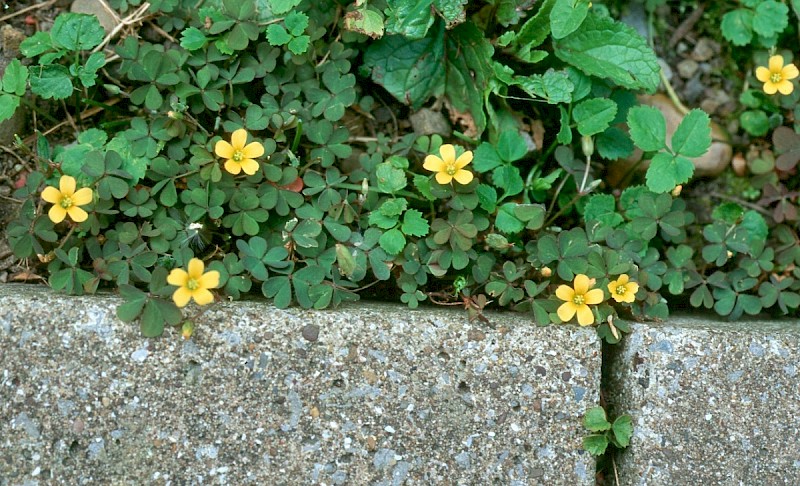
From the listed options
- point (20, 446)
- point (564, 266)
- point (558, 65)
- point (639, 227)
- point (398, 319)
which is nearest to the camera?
point (20, 446)

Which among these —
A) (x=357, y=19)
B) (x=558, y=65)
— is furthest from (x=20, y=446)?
(x=558, y=65)

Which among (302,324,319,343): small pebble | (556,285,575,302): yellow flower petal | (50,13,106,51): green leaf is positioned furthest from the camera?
(50,13,106,51): green leaf

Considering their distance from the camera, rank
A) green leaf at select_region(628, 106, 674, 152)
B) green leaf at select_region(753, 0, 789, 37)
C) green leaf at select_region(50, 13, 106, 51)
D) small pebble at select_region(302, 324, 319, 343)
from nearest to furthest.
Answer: small pebble at select_region(302, 324, 319, 343) < green leaf at select_region(50, 13, 106, 51) < green leaf at select_region(628, 106, 674, 152) < green leaf at select_region(753, 0, 789, 37)

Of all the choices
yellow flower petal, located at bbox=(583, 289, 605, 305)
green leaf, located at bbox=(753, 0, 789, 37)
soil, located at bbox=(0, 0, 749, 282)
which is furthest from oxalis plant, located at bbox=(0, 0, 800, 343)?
green leaf, located at bbox=(753, 0, 789, 37)

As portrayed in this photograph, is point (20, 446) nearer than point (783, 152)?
Yes

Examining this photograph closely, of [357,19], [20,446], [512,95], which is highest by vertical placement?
[357,19]

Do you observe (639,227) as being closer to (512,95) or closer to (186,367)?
(512,95)

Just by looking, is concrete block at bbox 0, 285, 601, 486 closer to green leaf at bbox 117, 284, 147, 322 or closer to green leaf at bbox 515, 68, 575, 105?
green leaf at bbox 117, 284, 147, 322

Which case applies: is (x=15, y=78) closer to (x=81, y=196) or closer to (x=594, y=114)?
(x=81, y=196)
